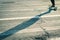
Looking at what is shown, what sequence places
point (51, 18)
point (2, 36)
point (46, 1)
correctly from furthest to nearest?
1. point (46, 1)
2. point (51, 18)
3. point (2, 36)

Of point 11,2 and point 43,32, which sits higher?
point 11,2

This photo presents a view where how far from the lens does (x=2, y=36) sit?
6.11 metres

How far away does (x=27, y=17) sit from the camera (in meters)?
7.71

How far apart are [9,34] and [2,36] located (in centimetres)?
25

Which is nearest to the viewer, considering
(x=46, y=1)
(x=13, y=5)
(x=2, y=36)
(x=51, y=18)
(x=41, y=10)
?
(x=2, y=36)

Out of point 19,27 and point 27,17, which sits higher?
point 27,17

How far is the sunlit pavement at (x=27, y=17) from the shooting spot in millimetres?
6410

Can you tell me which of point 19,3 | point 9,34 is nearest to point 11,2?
point 19,3

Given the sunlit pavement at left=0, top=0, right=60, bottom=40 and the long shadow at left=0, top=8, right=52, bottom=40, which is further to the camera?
the sunlit pavement at left=0, top=0, right=60, bottom=40

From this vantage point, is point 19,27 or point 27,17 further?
point 27,17

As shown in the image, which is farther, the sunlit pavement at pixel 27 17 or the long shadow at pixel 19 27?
the sunlit pavement at pixel 27 17

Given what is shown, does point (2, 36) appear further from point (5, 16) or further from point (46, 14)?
point (46, 14)

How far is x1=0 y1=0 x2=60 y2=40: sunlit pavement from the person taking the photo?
641 centimetres

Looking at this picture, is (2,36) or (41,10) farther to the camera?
(41,10)
